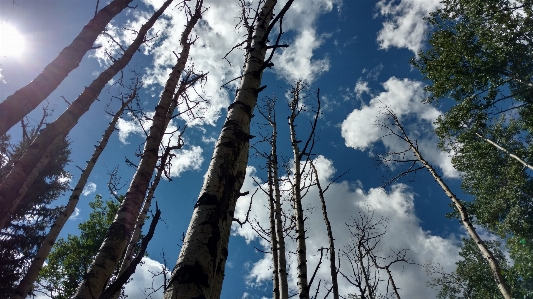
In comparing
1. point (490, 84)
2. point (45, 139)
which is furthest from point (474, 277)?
point (45, 139)

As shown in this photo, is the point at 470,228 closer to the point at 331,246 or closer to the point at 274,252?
the point at 331,246

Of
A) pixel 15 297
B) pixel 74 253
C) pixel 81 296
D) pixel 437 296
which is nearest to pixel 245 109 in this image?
pixel 81 296

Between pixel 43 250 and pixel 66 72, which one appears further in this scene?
pixel 43 250

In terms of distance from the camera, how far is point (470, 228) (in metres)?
8.27

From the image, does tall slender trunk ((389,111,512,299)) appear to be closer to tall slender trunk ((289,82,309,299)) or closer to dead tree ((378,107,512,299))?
dead tree ((378,107,512,299))

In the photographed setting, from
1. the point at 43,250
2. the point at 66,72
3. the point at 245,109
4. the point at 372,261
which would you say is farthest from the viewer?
the point at 372,261

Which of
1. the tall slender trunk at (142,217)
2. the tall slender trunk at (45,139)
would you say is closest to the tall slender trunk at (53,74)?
the tall slender trunk at (45,139)

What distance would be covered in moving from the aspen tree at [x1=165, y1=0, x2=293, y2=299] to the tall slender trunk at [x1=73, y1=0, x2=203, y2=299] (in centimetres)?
119

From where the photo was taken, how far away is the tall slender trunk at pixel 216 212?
127cm

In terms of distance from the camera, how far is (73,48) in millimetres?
4477

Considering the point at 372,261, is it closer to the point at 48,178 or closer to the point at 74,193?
the point at 74,193

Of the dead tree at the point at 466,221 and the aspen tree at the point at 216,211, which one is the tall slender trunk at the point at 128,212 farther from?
the dead tree at the point at 466,221

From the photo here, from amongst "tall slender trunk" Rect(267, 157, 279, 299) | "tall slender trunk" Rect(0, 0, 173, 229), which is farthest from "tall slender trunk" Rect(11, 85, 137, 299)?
"tall slender trunk" Rect(267, 157, 279, 299)

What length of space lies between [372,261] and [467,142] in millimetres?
8737
